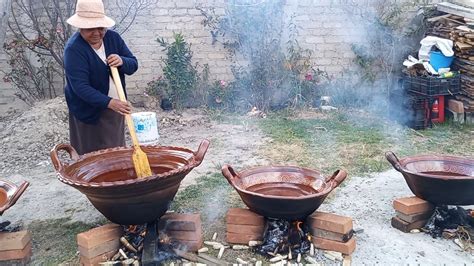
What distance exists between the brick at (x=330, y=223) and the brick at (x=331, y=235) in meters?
0.03

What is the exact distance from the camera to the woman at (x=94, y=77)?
11.7ft

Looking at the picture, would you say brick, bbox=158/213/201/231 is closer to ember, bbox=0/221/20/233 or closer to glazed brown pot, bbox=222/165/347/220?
glazed brown pot, bbox=222/165/347/220

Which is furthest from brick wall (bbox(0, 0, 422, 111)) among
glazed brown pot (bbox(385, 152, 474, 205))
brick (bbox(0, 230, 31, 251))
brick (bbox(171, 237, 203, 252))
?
brick (bbox(171, 237, 203, 252))

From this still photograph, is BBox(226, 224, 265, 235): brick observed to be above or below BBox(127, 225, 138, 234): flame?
below

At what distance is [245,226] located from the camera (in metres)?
3.49

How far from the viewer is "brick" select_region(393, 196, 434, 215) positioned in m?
3.62

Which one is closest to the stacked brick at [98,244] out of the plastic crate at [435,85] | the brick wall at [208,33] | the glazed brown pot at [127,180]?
the glazed brown pot at [127,180]

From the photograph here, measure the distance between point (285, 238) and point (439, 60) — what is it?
5.07m

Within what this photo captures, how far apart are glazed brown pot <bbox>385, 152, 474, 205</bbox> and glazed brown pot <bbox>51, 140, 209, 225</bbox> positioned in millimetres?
1665

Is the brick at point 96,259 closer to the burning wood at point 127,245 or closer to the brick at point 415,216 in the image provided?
the burning wood at point 127,245

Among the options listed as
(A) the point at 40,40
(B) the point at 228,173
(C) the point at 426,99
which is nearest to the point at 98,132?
(B) the point at 228,173

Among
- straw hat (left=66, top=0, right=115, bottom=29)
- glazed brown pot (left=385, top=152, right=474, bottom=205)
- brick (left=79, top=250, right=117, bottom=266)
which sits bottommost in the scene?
brick (left=79, top=250, right=117, bottom=266)

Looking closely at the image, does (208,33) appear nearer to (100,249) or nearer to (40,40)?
(40,40)

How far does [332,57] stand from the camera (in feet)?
27.6
